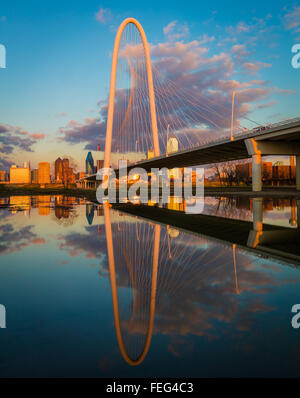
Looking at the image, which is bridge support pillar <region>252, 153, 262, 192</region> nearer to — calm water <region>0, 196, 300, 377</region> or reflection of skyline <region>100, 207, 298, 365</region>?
reflection of skyline <region>100, 207, 298, 365</region>

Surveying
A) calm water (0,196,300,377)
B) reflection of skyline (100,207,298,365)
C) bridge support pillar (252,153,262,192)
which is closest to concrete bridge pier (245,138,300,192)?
bridge support pillar (252,153,262,192)

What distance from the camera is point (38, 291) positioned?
373 centimetres

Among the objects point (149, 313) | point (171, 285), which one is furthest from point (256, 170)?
point (149, 313)

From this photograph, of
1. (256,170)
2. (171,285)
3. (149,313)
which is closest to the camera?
(149,313)

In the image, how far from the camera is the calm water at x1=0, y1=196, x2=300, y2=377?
6.98 feet

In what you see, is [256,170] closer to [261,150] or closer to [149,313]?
[261,150]

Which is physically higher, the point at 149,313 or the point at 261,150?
the point at 261,150

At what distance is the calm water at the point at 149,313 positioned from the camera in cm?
213

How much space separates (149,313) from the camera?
3018 millimetres

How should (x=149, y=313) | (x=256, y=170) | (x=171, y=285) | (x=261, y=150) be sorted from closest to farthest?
(x=149, y=313) → (x=171, y=285) → (x=261, y=150) → (x=256, y=170)

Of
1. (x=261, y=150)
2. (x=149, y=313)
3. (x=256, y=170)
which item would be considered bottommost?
(x=149, y=313)

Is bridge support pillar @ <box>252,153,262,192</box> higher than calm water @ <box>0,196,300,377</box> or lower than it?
higher

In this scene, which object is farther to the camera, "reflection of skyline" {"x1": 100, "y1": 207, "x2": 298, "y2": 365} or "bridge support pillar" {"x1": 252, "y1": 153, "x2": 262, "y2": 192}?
"bridge support pillar" {"x1": 252, "y1": 153, "x2": 262, "y2": 192}
